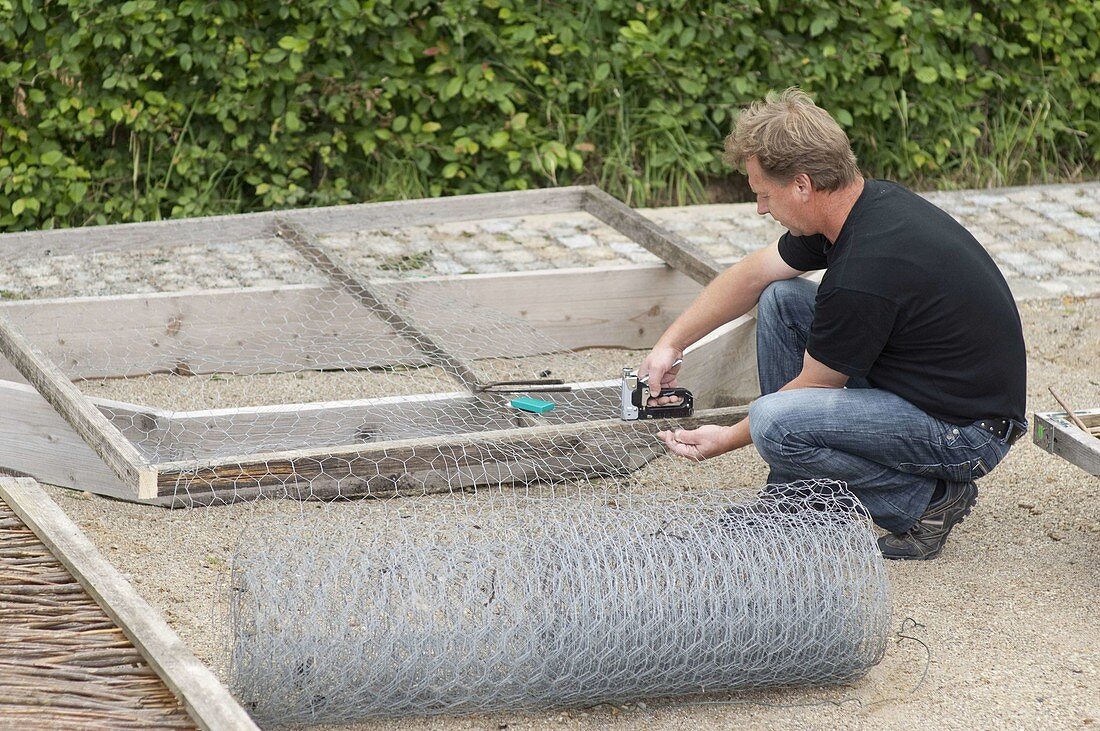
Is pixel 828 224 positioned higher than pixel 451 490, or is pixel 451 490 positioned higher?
pixel 828 224

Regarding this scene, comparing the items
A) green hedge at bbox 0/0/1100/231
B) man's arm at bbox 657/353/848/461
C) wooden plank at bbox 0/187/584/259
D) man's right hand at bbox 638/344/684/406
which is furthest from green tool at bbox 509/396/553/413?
green hedge at bbox 0/0/1100/231

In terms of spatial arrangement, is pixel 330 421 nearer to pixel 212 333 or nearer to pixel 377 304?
pixel 377 304

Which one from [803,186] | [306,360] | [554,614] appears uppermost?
[803,186]

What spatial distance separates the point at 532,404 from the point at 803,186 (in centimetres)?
96

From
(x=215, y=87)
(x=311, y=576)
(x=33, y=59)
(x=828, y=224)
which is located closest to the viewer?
(x=311, y=576)

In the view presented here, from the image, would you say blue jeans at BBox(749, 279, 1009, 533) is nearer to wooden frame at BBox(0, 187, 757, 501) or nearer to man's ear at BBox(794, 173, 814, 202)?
wooden frame at BBox(0, 187, 757, 501)

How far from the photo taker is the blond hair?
3053 millimetres

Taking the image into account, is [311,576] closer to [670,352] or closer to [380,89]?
[670,352]

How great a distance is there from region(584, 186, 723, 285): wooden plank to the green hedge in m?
1.49

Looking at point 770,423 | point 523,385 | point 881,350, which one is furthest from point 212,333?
point 881,350

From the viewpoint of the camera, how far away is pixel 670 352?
361cm

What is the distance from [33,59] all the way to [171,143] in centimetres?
71

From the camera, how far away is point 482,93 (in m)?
6.30

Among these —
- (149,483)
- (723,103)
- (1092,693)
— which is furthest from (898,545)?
(723,103)
